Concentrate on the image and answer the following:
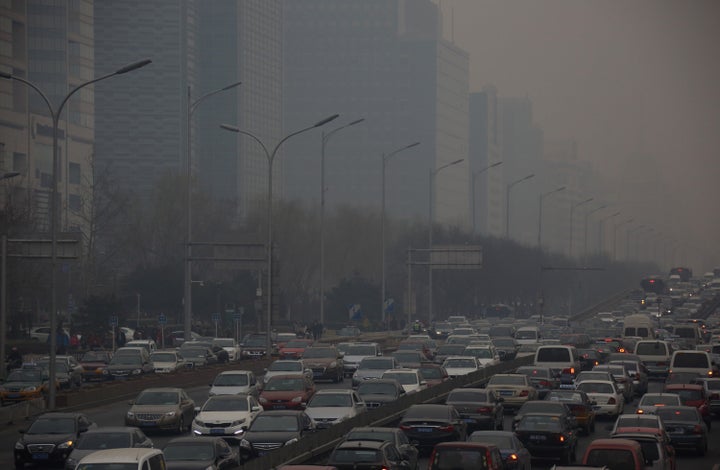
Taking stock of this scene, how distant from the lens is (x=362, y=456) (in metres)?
24.2

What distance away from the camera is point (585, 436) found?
124 feet

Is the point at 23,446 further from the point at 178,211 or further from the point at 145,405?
the point at 178,211

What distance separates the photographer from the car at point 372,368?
163 ft

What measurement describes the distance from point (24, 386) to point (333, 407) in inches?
602

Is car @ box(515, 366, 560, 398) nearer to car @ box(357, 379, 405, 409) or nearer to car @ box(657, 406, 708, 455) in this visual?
car @ box(357, 379, 405, 409)

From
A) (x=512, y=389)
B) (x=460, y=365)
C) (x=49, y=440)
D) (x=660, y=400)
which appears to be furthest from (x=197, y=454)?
(x=460, y=365)

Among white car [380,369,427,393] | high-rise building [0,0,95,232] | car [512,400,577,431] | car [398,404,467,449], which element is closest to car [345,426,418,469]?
car [398,404,467,449]

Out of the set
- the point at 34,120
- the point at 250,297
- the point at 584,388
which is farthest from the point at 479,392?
the point at 34,120

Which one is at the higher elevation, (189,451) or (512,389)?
(189,451)

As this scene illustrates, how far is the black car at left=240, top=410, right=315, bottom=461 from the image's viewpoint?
28516 mm

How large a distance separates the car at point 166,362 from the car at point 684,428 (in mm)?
26586

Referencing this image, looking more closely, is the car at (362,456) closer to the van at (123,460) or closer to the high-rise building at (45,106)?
the van at (123,460)

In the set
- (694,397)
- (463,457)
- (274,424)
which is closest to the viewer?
(463,457)

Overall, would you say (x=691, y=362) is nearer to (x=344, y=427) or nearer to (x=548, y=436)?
(x=548, y=436)
